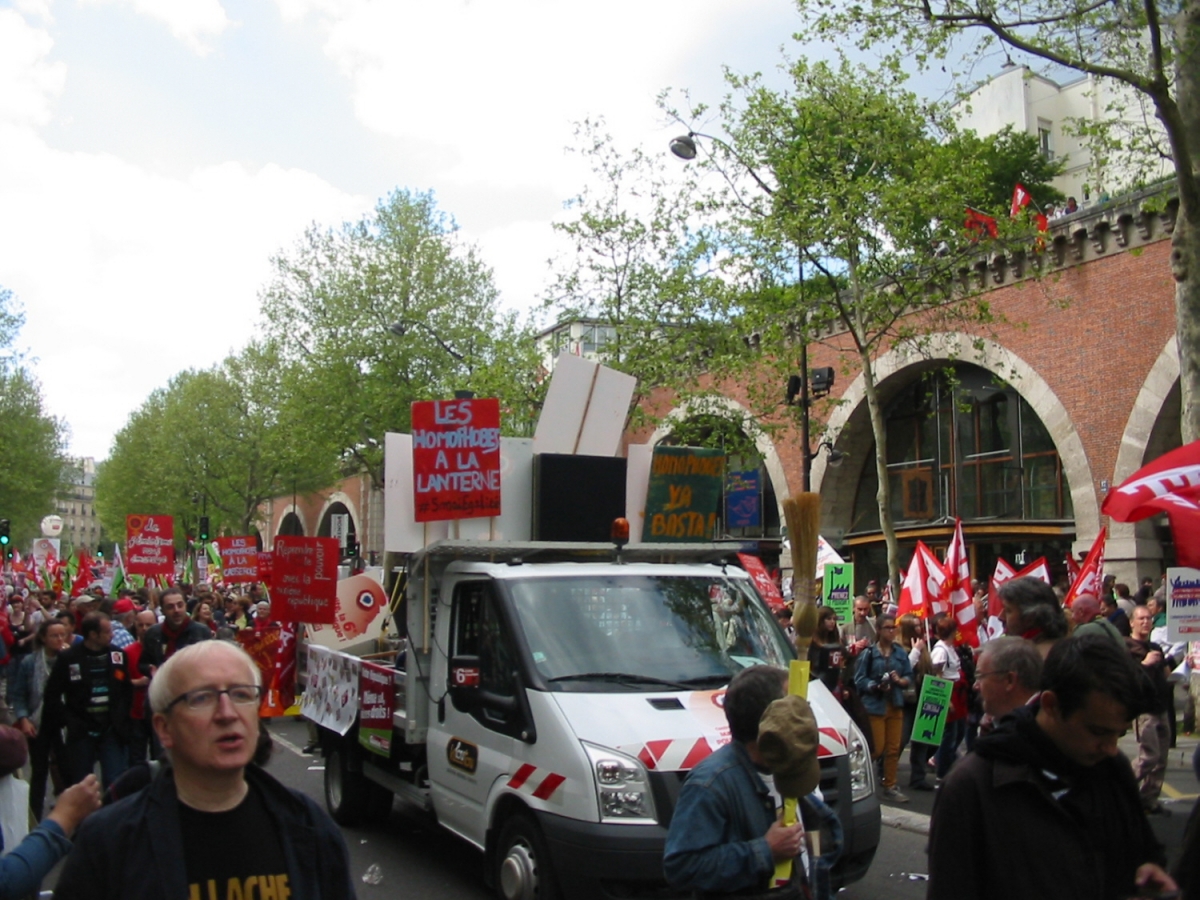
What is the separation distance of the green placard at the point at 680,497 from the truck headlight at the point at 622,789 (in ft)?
8.55

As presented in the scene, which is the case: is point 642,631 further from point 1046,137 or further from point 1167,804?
point 1046,137

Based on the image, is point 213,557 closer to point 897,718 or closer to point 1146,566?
point 1146,566

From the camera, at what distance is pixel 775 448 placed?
115 feet

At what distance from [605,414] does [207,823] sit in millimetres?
6319

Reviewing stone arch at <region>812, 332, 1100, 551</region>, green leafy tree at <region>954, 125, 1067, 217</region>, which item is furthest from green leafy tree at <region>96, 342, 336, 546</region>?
green leafy tree at <region>954, 125, 1067, 217</region>

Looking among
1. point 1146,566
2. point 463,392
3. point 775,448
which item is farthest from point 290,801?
point 775,448

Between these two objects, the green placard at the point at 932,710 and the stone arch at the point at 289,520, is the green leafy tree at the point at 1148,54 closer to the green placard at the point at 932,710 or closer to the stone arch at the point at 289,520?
the green placard at the point at 932,710

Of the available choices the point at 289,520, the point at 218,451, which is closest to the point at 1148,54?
the point at 218,451

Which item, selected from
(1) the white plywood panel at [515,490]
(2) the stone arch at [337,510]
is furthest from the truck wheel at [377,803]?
(2) the stone arch at [337,510]

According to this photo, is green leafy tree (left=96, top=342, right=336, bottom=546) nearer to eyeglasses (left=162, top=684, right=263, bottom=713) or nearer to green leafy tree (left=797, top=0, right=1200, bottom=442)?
green leafy tree (left=797, top=0, right=1200, bottom=442)

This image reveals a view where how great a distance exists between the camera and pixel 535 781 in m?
6.12

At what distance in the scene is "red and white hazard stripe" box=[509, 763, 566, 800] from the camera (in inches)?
235

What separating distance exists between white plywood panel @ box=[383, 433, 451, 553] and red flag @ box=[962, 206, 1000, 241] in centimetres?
1520

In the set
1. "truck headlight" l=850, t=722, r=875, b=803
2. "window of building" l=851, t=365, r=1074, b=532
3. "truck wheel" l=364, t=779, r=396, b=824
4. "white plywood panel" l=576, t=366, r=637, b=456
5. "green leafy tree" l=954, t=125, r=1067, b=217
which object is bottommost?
"truck wheel" l=364, t=779, r=396, b=824
